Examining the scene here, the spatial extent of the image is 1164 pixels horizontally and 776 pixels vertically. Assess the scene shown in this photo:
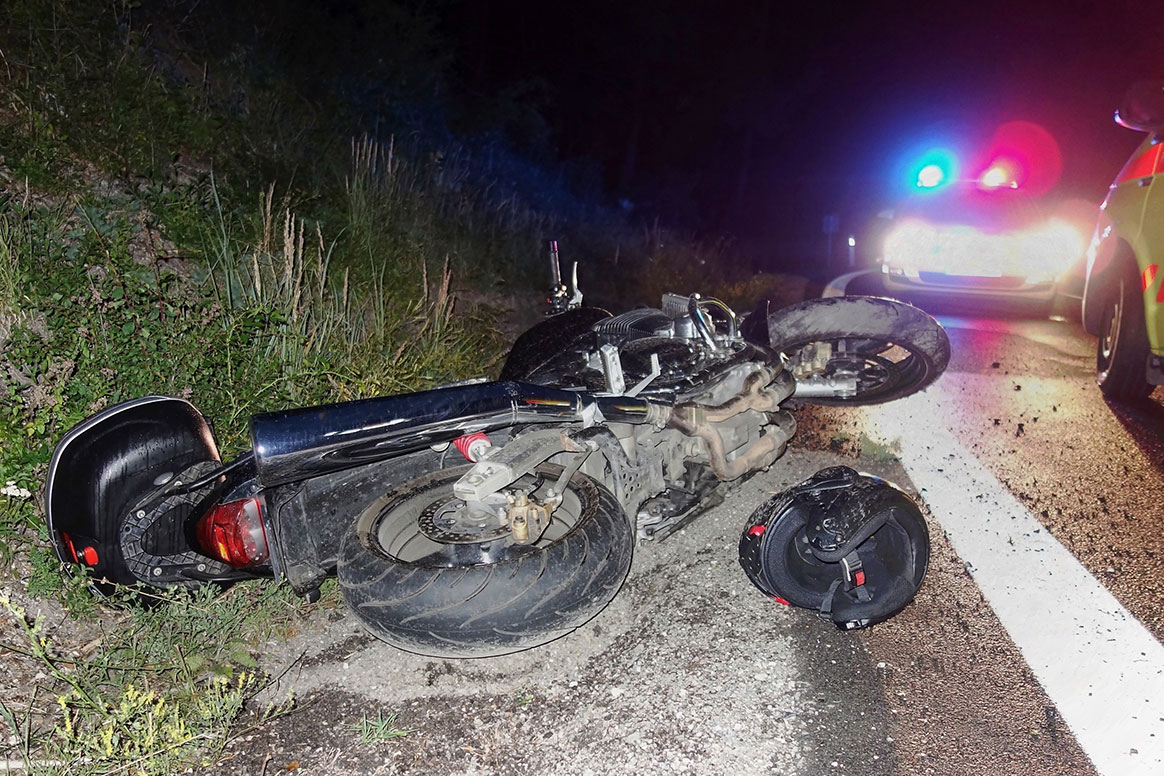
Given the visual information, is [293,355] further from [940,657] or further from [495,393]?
[940,657]

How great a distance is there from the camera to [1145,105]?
16.4 ft

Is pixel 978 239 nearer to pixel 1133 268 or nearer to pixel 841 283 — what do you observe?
pixel 841 283

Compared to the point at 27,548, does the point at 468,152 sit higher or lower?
higher

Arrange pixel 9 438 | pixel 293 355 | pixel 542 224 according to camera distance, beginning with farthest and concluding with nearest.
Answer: pixel 542 224, pixel 293 355, pixel 9 438

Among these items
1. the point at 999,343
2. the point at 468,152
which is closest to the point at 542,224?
the point at 468,152

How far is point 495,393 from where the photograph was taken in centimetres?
275

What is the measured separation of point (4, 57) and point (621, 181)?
15269 mm

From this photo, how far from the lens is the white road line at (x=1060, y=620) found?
2555 mm

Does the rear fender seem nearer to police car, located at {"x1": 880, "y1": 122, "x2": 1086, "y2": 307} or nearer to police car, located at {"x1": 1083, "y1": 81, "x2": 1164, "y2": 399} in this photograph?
police car, located at {"x1": 1083, "y1": 81, "x2": 1164, "y2": 399}

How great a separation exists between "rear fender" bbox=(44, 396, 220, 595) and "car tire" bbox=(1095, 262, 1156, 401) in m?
5.64

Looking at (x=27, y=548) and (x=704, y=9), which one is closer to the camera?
(x=27, y=548)

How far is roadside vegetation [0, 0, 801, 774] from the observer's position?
2.79m

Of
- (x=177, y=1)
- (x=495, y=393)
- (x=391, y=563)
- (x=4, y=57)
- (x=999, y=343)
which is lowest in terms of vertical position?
(x=999, y=343)

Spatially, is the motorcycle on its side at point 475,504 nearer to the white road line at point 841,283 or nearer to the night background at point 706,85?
the night background at point 706,85
